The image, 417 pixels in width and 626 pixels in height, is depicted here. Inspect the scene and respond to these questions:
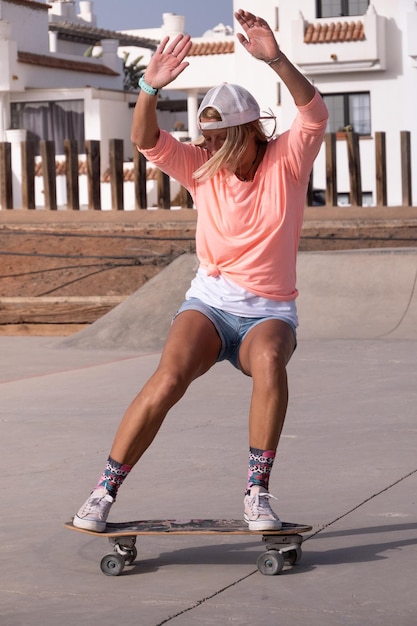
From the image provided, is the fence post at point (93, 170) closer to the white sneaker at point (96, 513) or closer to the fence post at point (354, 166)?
the fence post at point (354, 166)

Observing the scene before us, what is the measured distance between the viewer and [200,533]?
464 centimetres

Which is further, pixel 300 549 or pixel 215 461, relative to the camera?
pixel 215 461

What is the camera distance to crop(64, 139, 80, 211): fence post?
1984 cm

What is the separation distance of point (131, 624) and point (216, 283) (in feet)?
4.71

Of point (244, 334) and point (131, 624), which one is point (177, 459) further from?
point (131, 624)

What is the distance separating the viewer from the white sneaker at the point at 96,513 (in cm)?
462

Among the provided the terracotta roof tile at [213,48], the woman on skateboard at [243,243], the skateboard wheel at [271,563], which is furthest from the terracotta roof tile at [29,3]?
the skateboard wheel at [271,563]

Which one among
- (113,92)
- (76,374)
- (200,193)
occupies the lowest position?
(76,374)

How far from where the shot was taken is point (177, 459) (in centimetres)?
695

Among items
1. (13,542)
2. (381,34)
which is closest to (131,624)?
(13,542)

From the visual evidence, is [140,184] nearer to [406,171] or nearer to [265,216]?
[406,171]

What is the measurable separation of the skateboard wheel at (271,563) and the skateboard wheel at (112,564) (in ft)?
1.61

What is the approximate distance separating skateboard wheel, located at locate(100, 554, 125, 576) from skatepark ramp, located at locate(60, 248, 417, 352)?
26.3ft

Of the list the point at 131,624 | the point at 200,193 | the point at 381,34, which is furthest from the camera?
the point at 381,34
